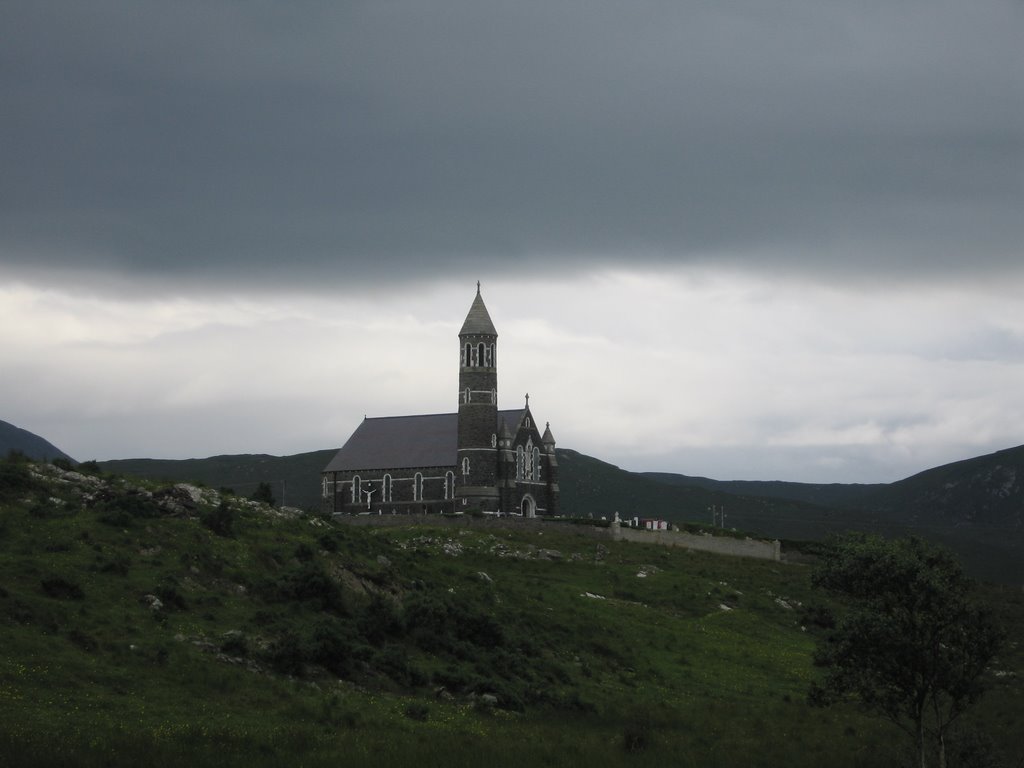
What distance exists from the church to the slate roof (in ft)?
0.36

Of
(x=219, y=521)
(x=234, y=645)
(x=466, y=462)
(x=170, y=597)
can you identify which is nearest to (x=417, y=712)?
(x=234, y=645)

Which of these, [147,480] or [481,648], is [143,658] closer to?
[481,648]

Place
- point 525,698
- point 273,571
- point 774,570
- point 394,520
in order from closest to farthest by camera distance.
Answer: point 525,698, point 273,571, point 774,570, point 394,520

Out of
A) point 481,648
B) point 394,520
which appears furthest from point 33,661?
point 394,520

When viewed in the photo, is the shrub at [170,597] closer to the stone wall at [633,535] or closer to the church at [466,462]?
the stone wall at [633,535]

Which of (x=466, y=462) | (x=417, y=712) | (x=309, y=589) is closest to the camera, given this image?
(x=417, y=712)

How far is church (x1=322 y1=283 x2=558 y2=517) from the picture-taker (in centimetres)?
10969

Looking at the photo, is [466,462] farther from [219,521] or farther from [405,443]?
[219,521]

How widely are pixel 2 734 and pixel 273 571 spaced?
65.0 ft

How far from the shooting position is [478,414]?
11050cm

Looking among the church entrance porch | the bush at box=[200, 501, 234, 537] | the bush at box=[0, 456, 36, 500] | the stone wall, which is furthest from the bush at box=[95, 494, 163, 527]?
the church entrance porch

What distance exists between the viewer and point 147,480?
187 ft

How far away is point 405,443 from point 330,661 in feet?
250

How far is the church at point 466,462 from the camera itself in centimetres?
10969
